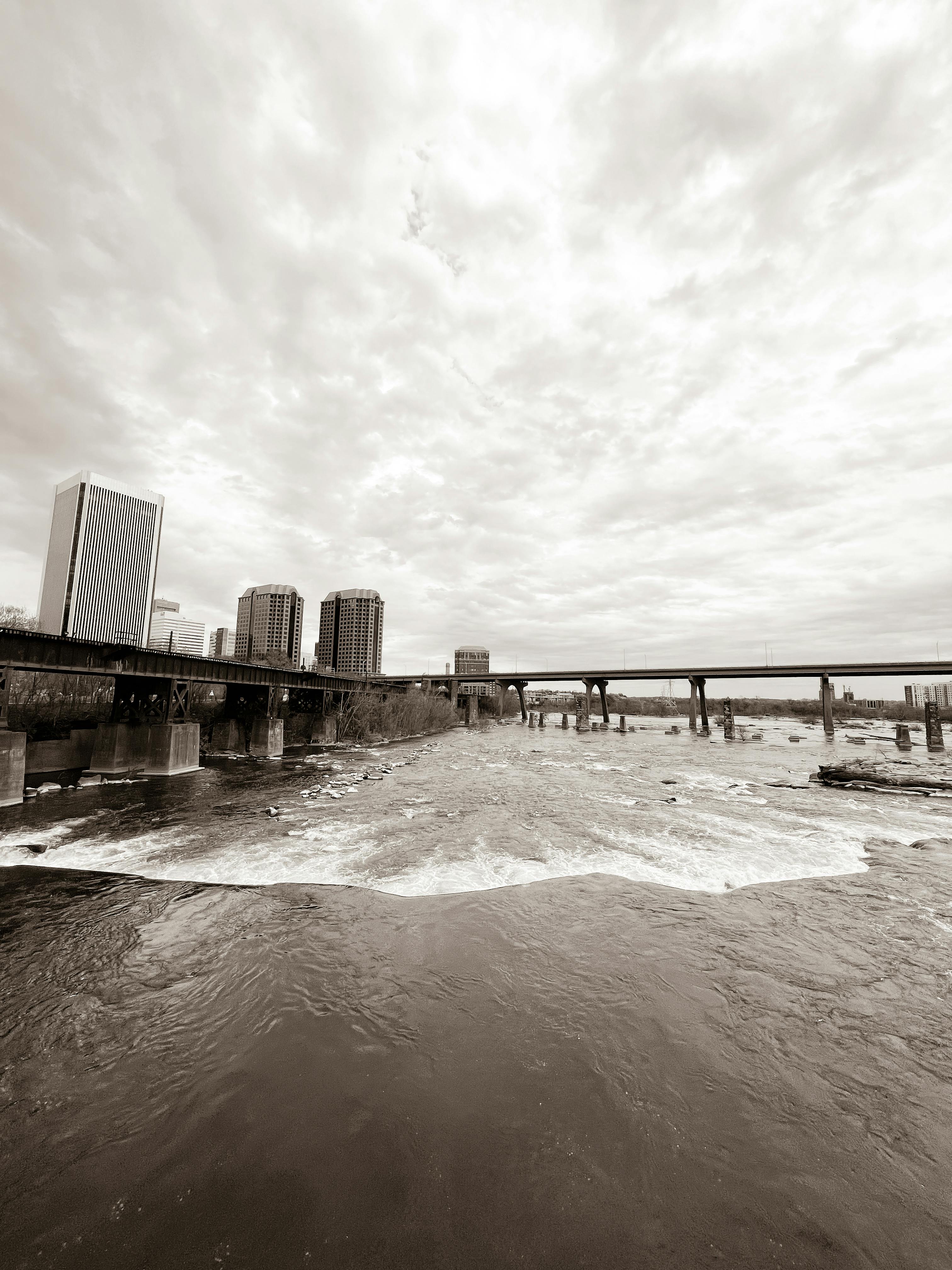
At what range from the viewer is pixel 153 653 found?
34.3 m

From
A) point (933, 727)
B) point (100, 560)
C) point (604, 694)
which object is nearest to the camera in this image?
point (933, 727)

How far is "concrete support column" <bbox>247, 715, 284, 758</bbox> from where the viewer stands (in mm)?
46500

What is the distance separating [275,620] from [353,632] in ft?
83.0

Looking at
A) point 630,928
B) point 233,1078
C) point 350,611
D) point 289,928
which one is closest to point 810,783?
point 630,928

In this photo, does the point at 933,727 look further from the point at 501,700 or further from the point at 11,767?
the point at 501,700

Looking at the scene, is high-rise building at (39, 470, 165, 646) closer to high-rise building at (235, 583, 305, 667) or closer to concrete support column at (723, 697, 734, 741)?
high-rise building at (235, 583, 305, 667)

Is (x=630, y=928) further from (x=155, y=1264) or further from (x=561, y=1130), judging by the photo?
(x=155, y=1264)

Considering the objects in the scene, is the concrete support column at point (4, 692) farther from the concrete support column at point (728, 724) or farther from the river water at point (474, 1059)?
the concrete support column at point (728, 724)

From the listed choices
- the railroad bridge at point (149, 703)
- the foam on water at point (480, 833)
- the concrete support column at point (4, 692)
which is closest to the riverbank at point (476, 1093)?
the foam on water at point (480, 833)

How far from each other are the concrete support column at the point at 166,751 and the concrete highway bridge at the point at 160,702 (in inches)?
1.9

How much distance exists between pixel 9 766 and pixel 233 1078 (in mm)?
25176

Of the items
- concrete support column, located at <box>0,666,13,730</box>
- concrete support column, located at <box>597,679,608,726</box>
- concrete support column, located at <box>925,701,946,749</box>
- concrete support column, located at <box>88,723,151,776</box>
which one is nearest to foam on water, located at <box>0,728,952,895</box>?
concrete support column, located at <box>0,666,13,730</box>

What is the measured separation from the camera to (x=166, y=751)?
1324 inches

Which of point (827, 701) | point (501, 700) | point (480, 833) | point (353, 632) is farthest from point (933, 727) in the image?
point (353, 632)
